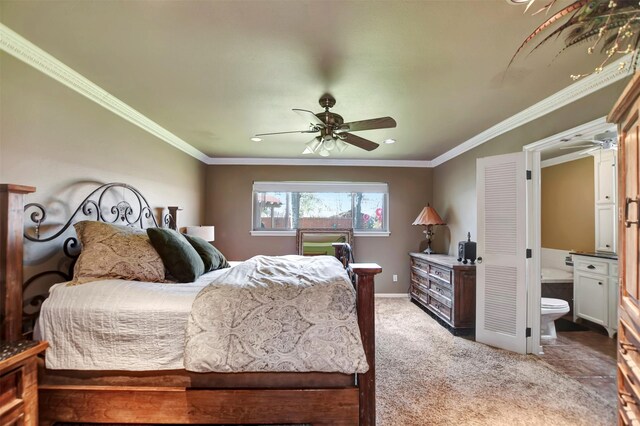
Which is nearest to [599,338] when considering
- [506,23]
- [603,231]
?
[603,231]

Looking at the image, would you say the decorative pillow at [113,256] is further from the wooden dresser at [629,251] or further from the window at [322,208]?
the window at [322,208]

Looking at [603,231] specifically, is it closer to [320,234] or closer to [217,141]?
[320,234]

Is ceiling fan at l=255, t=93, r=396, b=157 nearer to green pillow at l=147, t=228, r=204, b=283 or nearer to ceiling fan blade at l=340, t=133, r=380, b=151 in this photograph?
ceiling fan blade at l=340, t=133, r=380, b=151

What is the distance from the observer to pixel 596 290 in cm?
349

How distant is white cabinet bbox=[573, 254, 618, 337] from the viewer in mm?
3295

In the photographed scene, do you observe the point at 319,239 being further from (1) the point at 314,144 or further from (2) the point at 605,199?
(2) the point at 605,199

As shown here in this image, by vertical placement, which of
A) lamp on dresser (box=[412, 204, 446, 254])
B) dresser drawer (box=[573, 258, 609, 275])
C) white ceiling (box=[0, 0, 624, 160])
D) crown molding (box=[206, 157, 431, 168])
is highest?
white ceiling (box=[0, 0, 624, 160])

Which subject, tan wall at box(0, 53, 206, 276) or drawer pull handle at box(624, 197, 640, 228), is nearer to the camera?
drawer pull handle at box(624, 197, 640, 228)

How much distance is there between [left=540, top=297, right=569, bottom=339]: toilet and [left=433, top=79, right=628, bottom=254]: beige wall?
3.64 ft

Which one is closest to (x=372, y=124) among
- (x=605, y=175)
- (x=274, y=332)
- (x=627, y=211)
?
(x=627, y=211)

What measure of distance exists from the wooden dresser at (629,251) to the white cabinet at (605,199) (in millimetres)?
3063

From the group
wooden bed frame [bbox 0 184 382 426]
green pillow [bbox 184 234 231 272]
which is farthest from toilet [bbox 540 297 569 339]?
green pillow [bbox 184 234 231 272]

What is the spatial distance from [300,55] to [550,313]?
366 centimetres

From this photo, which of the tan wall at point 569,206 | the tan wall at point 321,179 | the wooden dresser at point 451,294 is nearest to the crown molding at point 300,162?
→ the tan wall at point 321,179
